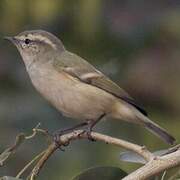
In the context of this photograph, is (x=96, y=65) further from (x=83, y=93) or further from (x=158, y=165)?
(x=158, y=165)

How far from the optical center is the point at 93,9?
468cm

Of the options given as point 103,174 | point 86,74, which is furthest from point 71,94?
point 103,174

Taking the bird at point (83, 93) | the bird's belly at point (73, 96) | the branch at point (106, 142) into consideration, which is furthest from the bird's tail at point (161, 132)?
the branch at point (106, 142)

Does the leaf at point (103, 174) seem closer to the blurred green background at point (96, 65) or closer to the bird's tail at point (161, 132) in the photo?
the bird's tail at point (161, 132)

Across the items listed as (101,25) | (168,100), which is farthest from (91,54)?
(168,100)

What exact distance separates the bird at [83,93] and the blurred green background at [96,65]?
2.61ft

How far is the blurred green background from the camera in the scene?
15.4 feet

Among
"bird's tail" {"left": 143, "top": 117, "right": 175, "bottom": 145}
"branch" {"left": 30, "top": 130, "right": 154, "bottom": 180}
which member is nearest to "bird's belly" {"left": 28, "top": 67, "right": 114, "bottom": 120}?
"bird's tail" {"left": 143, "top": 117, "right": 175, "bottom": 145}

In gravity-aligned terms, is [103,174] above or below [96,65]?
below

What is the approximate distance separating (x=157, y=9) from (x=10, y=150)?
335cm

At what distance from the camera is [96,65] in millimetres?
4941

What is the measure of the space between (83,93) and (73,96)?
0.21ft

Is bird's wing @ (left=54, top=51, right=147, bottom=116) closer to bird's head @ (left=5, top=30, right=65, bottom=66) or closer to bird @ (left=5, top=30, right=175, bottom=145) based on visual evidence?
bird @ (left=5, top=30, right=175, bottom=145)

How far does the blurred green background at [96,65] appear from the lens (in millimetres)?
4703
